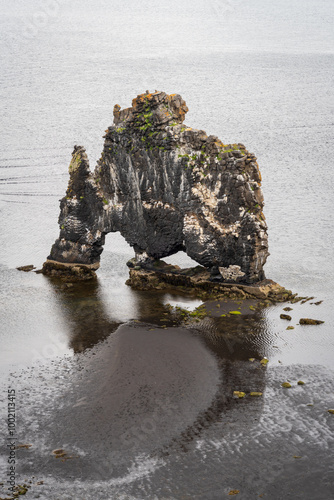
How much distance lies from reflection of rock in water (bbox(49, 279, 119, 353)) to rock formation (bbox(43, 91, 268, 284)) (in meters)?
1.61

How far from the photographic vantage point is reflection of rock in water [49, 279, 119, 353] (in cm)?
2223

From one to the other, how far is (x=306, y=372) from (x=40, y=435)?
25.4 ft

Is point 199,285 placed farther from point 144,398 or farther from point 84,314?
point 144,398

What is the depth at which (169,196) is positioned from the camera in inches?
1049

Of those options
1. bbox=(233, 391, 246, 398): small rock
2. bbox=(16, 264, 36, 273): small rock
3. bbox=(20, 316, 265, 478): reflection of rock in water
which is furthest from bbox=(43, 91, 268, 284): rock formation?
bbox=(233, 391, 246, 398): small rock

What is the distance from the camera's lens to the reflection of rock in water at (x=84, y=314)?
72.9 ft

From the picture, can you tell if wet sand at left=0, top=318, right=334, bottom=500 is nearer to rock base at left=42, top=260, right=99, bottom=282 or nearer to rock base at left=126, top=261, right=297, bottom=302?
rock base at left=126, top=261, right=297, bottom=302

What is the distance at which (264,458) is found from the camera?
14938 millimetres

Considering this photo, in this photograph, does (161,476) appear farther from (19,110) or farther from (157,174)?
(19,110)

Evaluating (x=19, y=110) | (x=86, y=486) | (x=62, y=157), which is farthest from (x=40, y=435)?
(x=19, y=110)

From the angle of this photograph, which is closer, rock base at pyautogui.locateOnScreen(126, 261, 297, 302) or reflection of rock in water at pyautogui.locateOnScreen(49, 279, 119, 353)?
reflection of rock in water at pyautogui.locateOnScreen(49, 279, 119, 353)

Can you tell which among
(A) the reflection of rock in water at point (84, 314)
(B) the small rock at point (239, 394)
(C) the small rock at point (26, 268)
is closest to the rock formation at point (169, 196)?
(A) the reflection of rock in water at point (84, 314)

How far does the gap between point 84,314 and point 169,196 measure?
5798 mm

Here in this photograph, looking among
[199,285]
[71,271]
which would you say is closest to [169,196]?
[199,285]
